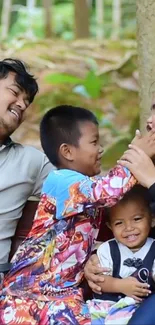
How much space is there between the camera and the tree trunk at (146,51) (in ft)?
11.4

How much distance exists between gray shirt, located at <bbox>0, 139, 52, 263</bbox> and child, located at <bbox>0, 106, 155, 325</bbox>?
0.27 meters

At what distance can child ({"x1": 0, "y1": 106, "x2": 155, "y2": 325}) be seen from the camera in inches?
102

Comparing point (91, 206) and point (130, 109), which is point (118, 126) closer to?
point (130, 109)

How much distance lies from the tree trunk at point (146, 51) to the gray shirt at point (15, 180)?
0.72 metres

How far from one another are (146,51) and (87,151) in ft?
3.51

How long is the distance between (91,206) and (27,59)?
816 cm

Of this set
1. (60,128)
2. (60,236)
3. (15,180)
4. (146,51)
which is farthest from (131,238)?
(146,51)

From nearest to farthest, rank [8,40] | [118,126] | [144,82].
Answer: [144,82]
[118,126]
[8,40]

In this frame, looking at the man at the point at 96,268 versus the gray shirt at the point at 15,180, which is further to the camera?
the gray shirt at the point at 15,180

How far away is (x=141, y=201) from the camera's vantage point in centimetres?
267

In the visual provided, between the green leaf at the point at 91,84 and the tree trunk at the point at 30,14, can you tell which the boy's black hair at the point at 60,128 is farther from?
the tree trunk at the point at 30,14

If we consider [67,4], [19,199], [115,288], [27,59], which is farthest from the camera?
[67,4]

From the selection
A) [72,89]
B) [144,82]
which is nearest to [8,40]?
[72,89]

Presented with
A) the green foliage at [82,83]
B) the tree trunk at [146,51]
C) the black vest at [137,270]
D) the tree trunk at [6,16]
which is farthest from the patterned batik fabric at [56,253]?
the tree trunk at [6,16]
